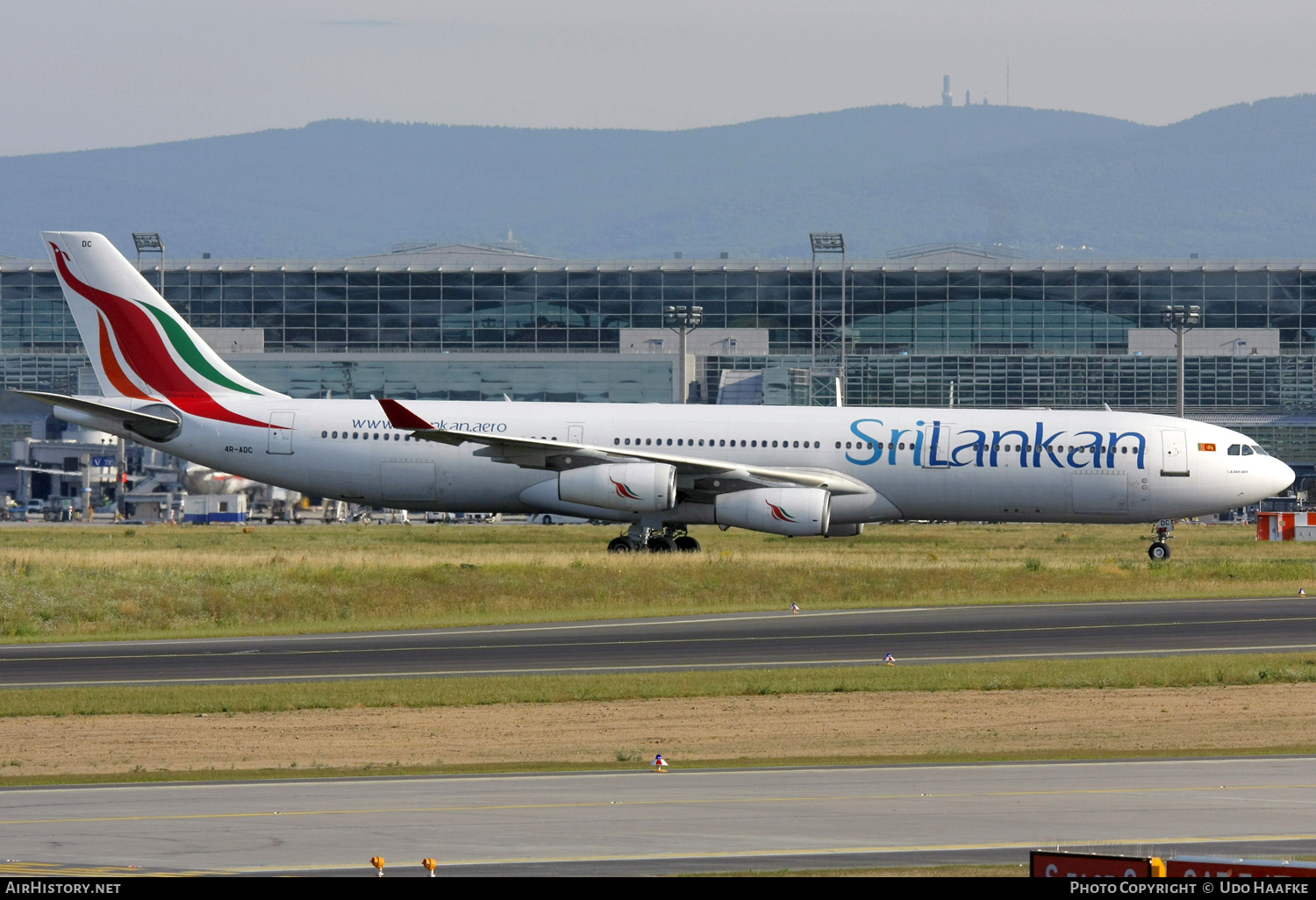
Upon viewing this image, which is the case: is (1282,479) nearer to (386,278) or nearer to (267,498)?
(267,498)

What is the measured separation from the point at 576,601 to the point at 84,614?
10669 mm

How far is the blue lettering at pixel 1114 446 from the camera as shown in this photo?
44.8 metres

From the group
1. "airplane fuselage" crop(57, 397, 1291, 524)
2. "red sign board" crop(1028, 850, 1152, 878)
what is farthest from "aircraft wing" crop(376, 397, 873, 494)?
"red sign board" crop(1028, 850, 1152, 878)

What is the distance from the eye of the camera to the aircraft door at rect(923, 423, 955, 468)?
45.0 metres

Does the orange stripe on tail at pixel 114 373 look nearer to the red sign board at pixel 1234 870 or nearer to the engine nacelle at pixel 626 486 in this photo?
the engine nacelle at pixel 626 486

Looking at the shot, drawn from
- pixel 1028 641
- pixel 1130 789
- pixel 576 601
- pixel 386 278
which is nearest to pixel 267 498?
pixel 386 278

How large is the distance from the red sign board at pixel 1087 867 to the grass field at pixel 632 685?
14.6m

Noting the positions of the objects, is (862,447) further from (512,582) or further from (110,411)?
(110,411)

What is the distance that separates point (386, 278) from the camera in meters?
127

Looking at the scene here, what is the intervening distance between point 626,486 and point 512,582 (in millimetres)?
7248

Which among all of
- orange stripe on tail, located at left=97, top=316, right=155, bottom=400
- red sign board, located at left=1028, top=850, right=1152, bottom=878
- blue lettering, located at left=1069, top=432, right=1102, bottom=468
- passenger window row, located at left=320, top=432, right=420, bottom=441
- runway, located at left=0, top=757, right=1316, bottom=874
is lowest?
runway, located at left=0, top=757, right=1316, bottom=874

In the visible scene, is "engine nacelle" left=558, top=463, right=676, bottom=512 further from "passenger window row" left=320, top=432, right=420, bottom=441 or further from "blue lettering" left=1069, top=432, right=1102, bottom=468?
"blue lettering" left=1069, top=432, right=1102, bottom=468

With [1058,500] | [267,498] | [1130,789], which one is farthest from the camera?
[267,498]

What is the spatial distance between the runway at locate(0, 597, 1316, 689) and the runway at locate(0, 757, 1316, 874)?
921cm
